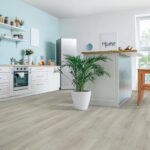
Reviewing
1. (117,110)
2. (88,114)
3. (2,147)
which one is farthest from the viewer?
(117,110)

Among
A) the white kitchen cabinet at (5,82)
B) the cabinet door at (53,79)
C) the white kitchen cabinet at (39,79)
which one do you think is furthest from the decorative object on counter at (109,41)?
the white kitchen cabinet at (5,82)

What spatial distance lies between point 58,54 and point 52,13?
148 cm

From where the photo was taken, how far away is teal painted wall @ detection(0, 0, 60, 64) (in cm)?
524

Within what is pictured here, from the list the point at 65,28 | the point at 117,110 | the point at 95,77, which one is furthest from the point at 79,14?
the point at 117,110

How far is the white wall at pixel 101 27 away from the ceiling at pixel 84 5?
0.26 meters

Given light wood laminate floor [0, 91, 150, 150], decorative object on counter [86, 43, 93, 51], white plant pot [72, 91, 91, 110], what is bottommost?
light wood laminate floor [0, 91, 150, 150]

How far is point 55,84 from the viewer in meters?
6.66

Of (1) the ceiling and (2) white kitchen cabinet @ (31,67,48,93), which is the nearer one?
(2) white kitchen cabinet @ (31,67,48,93)

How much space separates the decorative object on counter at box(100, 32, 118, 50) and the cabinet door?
1.89 m

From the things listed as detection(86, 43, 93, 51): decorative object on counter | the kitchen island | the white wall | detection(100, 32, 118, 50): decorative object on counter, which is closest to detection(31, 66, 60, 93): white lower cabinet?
detection(86, 43, 93, 51): decorative object on counter

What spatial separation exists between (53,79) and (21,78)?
165 centimetres

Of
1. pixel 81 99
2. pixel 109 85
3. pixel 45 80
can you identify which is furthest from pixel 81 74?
pixel 45 80

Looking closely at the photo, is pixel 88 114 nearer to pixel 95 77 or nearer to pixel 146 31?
pixel 95 77

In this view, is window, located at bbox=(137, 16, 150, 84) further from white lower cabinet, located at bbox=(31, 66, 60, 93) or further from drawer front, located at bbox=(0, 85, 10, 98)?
drawer front, located at bbox=(0, 85, 10, 98)
